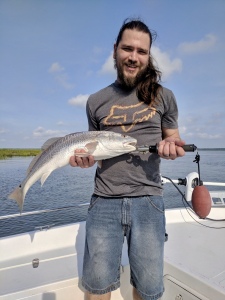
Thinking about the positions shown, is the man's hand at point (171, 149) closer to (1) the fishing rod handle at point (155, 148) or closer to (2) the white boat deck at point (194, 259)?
(1) the fishing rod handle at point (155, 148)

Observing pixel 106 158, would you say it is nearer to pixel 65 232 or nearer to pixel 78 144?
pixel 78 144

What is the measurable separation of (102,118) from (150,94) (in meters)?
0.63

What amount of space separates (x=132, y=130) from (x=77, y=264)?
2324 mm

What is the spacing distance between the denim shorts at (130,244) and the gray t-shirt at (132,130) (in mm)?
140

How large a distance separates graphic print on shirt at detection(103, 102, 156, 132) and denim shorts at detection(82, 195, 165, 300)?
0.85 m

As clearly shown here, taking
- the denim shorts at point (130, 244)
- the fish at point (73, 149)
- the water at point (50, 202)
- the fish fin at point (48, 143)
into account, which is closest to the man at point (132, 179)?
the denim shorts at point (130, 244)

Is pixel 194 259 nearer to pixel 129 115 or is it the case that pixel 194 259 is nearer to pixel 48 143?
pixel 129 115

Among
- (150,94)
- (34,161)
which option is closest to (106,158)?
(150,94)

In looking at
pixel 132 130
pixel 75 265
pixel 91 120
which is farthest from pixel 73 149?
pixel 75 265

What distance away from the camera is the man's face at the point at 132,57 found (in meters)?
2.85

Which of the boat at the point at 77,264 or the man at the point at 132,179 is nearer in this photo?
the man at the point at 132,179

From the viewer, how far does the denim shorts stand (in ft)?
8.47

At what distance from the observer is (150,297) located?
2574 millimetres

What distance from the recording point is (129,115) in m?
2.88
